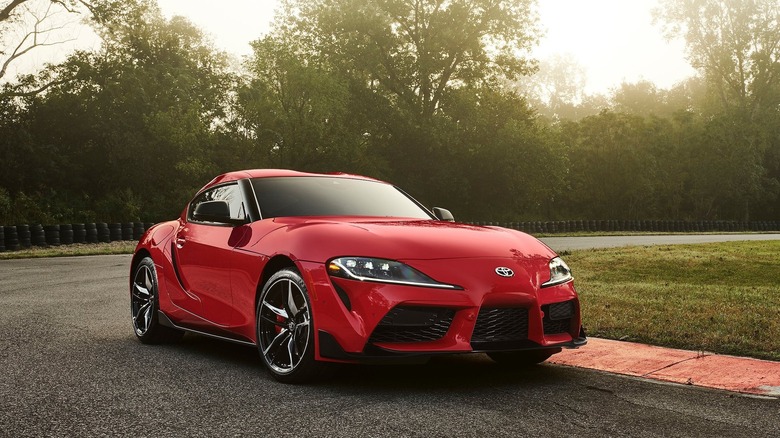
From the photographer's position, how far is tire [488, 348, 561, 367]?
19.1 feet

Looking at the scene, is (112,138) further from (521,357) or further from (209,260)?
(521,357)

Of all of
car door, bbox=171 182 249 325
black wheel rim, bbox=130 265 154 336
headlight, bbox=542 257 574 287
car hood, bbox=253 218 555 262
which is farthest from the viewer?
black wheel rim, bbox=130 265 154 336

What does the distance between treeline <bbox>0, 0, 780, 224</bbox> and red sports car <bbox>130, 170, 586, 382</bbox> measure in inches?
1057

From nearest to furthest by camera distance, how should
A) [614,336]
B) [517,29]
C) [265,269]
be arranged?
[265,269], [614,336], [517,29]

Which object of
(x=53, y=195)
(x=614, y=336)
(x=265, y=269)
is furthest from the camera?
(x=53, y=195)

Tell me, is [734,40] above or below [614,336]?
above

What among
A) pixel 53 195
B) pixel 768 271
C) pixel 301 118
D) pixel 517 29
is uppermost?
pixel 517 29

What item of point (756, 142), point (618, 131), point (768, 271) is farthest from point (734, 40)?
point (768, 271)

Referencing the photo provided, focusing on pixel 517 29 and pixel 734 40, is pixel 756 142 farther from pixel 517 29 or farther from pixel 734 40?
pixel 517 29

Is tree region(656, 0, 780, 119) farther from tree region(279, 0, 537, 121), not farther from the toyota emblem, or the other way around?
the toyota emblem

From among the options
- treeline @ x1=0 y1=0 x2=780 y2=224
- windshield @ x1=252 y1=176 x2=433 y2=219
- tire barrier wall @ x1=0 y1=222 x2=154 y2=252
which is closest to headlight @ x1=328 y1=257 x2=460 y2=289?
windshield @ x1=252 y1=176 x2=433 y2=219

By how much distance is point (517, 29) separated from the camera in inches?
2016

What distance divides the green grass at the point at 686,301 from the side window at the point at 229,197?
333 centimetres

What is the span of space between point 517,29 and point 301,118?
17452 mm
